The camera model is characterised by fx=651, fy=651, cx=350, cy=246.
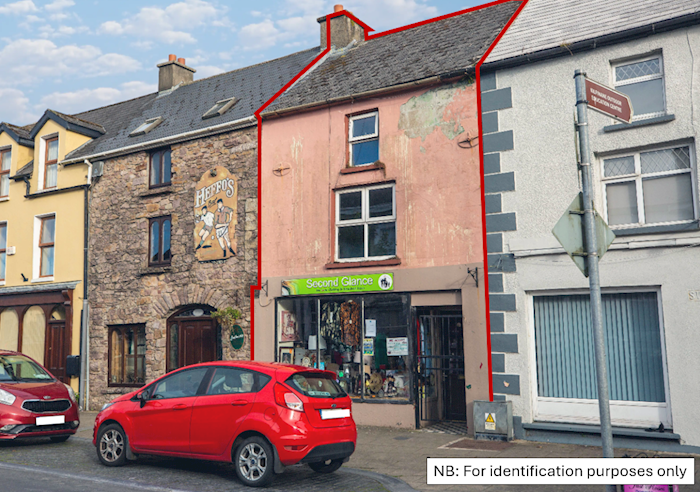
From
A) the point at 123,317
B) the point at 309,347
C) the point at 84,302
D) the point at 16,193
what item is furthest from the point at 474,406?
the point at 16,193

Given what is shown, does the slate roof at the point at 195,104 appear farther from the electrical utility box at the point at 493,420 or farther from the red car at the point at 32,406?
the electrical utility box at the point at 493,420

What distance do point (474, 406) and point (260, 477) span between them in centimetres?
515

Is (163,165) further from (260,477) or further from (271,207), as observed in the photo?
(260,477)

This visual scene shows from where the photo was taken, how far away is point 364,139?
48.4ft

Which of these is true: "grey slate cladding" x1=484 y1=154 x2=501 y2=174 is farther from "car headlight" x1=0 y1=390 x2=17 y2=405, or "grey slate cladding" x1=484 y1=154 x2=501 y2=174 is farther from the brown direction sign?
"car headlight" x1=0 y1=390 x2=17 y2=405

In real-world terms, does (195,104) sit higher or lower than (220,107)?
higher

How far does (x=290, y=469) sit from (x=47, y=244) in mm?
14258

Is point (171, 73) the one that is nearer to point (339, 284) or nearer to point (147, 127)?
point (147, 127)

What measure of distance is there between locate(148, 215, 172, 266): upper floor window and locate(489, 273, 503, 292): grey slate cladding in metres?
9.22

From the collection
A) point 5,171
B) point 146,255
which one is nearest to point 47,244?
point 5,171

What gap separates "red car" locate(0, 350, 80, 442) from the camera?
37.4ft

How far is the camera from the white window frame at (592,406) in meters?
10.7

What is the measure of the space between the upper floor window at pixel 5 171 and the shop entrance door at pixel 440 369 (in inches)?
619
